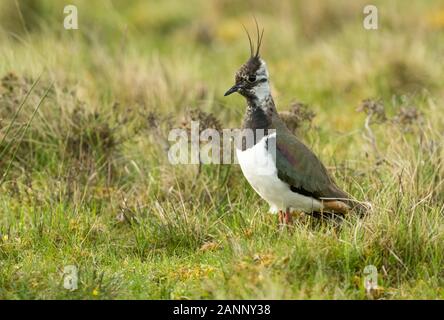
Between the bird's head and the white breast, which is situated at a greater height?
the bird's head

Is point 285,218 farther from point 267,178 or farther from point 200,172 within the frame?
point 200,172

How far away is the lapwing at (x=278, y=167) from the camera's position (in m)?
6.06

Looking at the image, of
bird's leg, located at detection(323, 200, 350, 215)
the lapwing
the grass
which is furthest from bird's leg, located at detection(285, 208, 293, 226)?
bird's leg, located at detection(323, 200, 350, 215)

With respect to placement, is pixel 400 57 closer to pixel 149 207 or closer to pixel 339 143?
pixel 339 143

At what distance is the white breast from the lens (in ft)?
19.8

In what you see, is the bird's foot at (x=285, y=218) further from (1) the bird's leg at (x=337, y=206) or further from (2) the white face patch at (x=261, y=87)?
(2) the white face patch at (x=261, y=87)

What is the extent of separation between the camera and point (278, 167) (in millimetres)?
6070

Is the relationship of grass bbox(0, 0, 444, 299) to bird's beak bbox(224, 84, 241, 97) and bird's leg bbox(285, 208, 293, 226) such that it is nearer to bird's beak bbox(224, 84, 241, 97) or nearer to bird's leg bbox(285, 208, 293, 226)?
bird's leg bbox(285, 208, 293, 226)

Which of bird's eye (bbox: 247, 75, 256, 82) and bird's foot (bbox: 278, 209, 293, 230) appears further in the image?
bird's eye (bbox: 247, 75, 256, 82)

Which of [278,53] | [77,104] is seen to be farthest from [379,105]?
[278,53]

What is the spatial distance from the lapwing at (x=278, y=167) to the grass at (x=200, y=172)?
173 millimetres

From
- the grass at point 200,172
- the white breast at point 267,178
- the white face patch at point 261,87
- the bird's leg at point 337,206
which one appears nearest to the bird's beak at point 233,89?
the white face patch at point 261,87

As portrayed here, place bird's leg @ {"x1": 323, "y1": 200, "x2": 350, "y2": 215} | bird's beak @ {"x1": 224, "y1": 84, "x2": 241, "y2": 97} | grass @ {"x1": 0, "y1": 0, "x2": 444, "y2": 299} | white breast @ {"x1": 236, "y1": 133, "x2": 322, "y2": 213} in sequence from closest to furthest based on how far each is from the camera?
grass @ {"x1": 0, "y1": 0, "x2": 444, "y2": 299} < white breast @ {"x1": 236, "y1": 133, "x2": 322, "y2": 213} < bird's leg @ {"x1": 323, "y1": 200, "x2": 350, "y2": 215} < bird's beak @ {"x1": 224, "y1": 84, "x2": 241, "y2": 97}

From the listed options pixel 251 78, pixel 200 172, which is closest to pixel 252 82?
pixel 251 78
